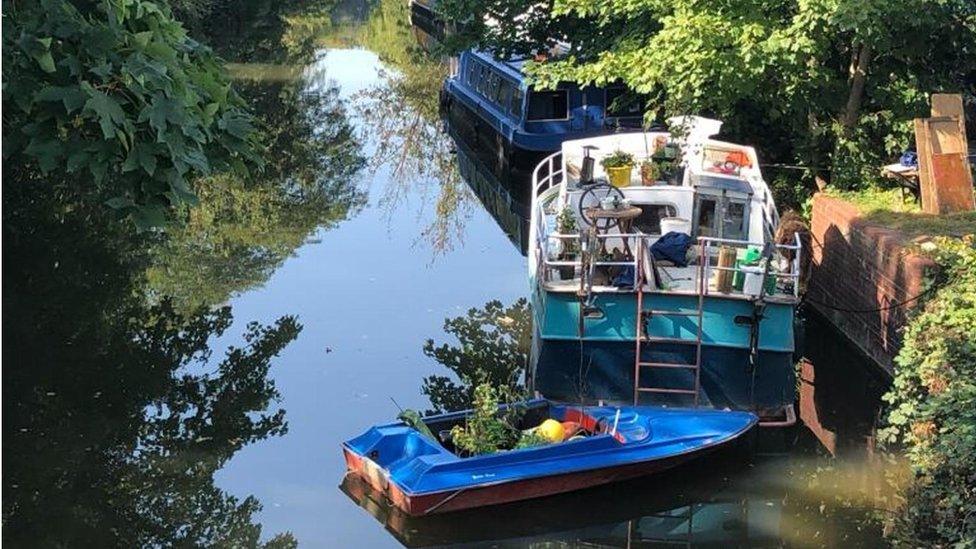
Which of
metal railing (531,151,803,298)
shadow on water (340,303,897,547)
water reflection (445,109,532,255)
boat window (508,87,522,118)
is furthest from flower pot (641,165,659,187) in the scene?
boat window (508,87,522,118)

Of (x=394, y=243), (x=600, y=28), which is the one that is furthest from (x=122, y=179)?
(x=600, y=28)

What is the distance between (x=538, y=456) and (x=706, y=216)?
16.6 feet

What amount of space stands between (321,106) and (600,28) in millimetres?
17361

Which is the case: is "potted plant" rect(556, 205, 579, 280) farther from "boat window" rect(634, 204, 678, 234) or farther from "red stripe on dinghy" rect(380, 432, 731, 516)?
"red stripe on dinghy" rect(380, 432, 731, 516)

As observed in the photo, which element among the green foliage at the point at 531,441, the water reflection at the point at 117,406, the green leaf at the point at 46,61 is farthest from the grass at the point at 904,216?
the green leaf at the point at 46,61

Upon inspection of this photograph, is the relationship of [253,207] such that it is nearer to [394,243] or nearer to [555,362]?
[394,243]

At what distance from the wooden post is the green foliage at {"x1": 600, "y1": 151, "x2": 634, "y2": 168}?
11.4 feet

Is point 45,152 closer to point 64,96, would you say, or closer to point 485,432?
point 64,96

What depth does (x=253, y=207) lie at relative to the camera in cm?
2380

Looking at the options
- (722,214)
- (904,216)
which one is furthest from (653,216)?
(904,216)

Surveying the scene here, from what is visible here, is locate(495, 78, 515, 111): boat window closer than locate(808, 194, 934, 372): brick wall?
No

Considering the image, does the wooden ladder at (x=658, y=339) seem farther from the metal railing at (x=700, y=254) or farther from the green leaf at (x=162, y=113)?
the green leaf at (x=162, y=113)

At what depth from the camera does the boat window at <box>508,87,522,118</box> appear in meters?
26.9

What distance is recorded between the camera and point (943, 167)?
46.2 feet
